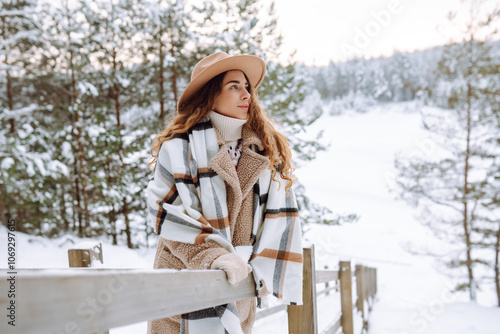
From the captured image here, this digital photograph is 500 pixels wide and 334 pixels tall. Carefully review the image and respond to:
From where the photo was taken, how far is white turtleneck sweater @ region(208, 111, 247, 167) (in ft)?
4.92

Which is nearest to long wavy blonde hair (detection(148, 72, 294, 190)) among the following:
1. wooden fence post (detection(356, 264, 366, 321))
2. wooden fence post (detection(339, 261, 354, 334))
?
wooden fence post (detection(339, 261, 354, 334))

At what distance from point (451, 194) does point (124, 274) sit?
1142cm

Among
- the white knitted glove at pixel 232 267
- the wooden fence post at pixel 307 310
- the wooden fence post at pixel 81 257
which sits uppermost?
the white knitted glove at pixel 232 267

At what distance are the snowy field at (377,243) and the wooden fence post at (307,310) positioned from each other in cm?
11

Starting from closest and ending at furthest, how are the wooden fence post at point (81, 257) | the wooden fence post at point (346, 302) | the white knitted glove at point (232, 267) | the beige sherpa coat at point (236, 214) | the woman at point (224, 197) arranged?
1. the white knitted glove at point (232, 267)
2. the woman at point (224, 197)
3. the beige sherpa coat at point (236, 214)
4. the wooden fence post at point (81, 257)
5. the wooden fence post at point (346, 302)

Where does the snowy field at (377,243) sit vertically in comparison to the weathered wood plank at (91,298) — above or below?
below

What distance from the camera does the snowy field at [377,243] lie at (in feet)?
18.0

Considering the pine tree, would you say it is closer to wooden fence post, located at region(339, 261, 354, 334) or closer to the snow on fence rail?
wooden fence post, located at region(339, 261, 354, 334)

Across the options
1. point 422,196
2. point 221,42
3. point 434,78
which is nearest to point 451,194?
point 422,196

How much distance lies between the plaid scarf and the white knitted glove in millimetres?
123

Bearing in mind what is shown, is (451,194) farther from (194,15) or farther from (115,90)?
(115,90)

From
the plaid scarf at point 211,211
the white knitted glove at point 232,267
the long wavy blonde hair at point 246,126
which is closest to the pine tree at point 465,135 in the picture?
the long wavy blonde hair at point 246,126

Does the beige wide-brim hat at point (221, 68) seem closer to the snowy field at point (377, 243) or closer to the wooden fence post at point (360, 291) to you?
the snowy field at point (377, 243)

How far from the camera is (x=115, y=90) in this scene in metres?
7.68
